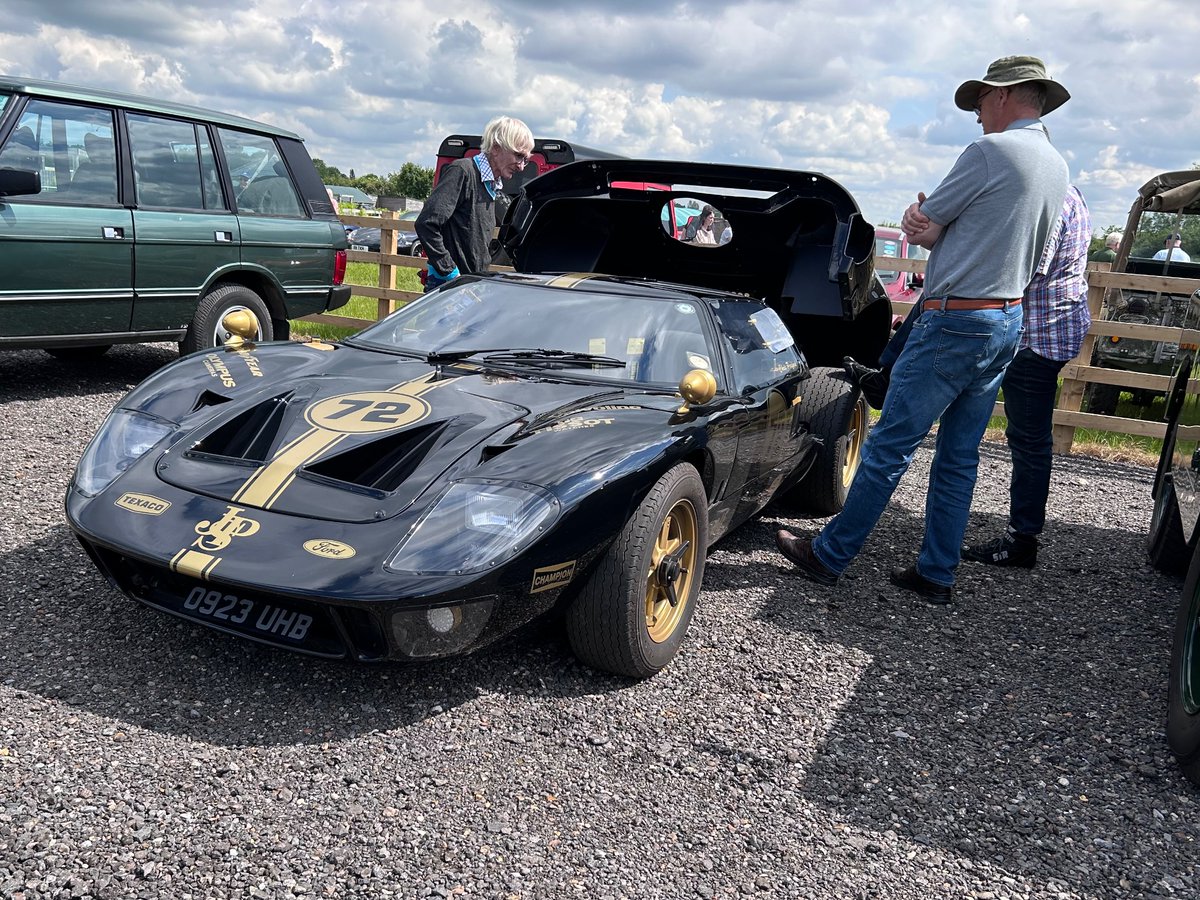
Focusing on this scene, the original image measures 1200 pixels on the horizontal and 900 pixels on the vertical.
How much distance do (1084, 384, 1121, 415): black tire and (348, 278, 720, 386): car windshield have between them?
250 inches

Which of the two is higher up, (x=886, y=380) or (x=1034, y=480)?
(x=886, y=380)

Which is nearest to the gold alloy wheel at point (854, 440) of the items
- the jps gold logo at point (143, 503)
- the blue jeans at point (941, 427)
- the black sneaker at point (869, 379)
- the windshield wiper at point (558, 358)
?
the black sneaker at point (869, 379)

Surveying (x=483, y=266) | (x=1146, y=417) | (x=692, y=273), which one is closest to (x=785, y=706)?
(x=692, y=273)

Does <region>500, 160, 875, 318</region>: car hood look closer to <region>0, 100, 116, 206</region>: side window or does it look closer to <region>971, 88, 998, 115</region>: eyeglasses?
<region>971, 88, 998, 115</region>: eyeglasses

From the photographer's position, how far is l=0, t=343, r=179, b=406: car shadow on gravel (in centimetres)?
630

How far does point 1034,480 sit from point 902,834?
8.70 feet

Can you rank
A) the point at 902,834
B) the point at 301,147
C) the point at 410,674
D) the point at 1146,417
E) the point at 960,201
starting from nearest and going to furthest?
the point at 902,834 < the point at 410,674 < the point at 960,201 < the point at 301,147 < the point at 1146,417

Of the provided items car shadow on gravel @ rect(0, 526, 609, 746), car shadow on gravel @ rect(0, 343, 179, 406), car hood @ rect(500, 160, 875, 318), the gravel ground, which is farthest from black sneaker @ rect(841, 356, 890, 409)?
car shadow on gravel @ rect(0, 343, 179, 406)

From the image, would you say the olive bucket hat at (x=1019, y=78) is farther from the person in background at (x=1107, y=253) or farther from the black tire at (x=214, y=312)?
the person in background at (x=1107, y=253)

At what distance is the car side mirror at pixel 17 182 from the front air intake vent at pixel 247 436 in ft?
10.1

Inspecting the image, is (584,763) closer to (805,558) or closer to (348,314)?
(805,558)

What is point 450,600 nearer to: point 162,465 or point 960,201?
point 162,465

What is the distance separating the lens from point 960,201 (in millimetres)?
3631

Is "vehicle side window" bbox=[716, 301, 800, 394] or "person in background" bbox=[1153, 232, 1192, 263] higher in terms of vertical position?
"person in background" bbox=[1153, 232, 1192, 263]
